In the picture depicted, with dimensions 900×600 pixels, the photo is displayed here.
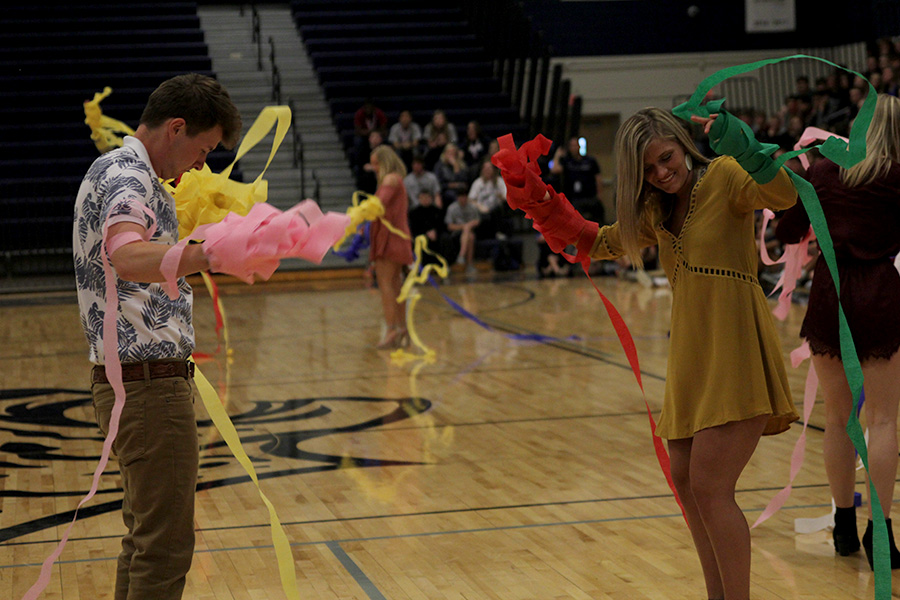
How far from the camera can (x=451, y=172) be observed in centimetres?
1569

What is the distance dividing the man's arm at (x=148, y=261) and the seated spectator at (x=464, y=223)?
42.8ft

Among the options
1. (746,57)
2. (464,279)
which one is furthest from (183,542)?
(746,57)

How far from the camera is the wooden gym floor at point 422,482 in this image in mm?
3559

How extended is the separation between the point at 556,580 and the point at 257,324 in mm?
7337

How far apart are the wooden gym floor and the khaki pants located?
1042 mm

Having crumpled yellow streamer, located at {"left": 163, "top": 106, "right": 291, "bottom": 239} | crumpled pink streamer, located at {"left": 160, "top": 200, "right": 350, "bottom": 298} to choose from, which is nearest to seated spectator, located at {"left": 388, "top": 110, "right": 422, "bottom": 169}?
crumpled yellow streamer, located at {"left": 163, "top": 106, "right": 291, "bottom": 239}

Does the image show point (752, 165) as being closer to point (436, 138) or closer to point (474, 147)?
point (474, 147)

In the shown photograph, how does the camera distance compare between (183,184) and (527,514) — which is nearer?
(183,184)

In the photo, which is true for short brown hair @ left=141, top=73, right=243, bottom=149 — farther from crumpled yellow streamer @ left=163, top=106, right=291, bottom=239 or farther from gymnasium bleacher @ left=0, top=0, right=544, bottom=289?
gymnasium bleacher @ left=0, top=0, right=544, bottom=289

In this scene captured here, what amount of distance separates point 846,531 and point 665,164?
1.72 metres

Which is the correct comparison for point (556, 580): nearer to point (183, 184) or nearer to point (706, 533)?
point (706, 533)

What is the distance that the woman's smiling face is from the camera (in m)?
2.71

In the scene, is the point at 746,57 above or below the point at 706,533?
above

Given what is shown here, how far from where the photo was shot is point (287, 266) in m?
15.6
